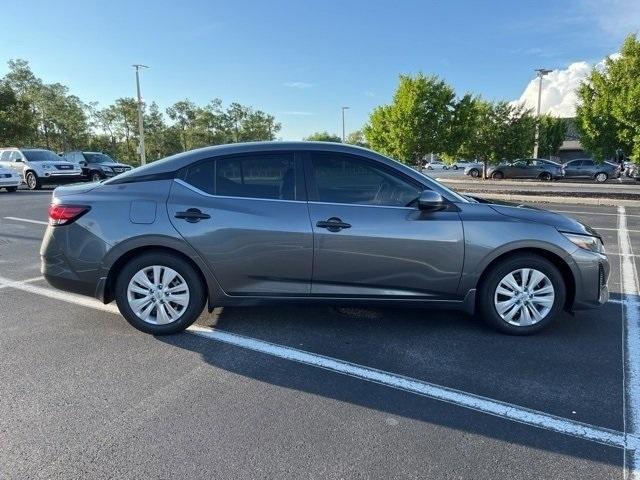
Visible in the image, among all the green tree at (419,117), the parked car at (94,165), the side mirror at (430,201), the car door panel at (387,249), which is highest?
the green tree at (419,117)

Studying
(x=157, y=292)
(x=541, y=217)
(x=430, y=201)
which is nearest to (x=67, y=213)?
(x=157, y=292)

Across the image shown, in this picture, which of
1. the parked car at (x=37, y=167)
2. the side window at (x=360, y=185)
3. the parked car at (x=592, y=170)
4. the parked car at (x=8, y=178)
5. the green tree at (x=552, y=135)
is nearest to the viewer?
the side window at (x=360, y=185)

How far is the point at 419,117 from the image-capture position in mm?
20453

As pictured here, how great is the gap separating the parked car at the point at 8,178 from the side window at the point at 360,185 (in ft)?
58.2

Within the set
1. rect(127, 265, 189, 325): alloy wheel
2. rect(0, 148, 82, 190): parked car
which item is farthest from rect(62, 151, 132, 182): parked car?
rect(127, 265, 189, 325): alloy wheel

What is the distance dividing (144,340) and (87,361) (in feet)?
1.59

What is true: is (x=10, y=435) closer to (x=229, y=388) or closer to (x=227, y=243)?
(x=229, y=388)

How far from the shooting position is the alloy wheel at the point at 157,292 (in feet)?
12.6

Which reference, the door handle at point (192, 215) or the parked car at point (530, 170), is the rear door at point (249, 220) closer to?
the door handle at point (192, 215)

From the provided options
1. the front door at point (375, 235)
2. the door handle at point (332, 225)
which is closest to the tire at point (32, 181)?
the front door at point (375, 235)

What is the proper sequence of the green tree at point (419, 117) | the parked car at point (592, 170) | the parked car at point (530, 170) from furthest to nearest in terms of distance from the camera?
1. the parked car at point (592, 170)
2. the parked car at point (530, 170)
3. the green tree at point (419, 117)

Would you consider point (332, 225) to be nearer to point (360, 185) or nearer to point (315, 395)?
point (360, 185)

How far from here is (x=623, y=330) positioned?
4.05 metres

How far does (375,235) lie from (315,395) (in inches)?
54.5
